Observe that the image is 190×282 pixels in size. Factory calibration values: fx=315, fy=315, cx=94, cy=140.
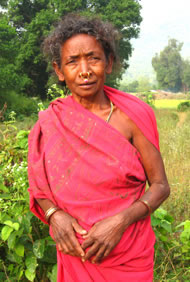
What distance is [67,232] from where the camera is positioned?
1.55m

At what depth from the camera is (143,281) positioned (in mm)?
1641

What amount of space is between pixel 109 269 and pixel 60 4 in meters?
24.9

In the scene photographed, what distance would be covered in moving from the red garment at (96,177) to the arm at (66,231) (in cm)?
3

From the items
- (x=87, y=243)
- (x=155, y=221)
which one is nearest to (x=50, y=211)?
(x=87, y=243)

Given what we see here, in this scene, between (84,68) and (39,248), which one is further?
(39,248)

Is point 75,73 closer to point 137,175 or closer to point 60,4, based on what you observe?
point 137,175

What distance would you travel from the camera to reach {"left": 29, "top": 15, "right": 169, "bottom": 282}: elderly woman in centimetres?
155

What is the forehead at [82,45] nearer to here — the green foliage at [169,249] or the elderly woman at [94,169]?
the elderly woman at [94,169]

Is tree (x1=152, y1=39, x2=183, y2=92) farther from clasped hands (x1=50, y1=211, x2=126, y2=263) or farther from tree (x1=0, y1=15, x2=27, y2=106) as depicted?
clasped hands (x1=50, y1=211, x2=126, y2=263)

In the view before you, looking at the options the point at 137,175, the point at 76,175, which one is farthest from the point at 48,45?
the point at 137,175

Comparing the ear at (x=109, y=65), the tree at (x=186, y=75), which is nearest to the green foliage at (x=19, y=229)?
the ear at (x=109, y=65)

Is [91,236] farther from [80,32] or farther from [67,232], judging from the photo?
[80,32]

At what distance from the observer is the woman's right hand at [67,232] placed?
1.54 meters

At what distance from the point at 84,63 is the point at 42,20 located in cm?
2382
